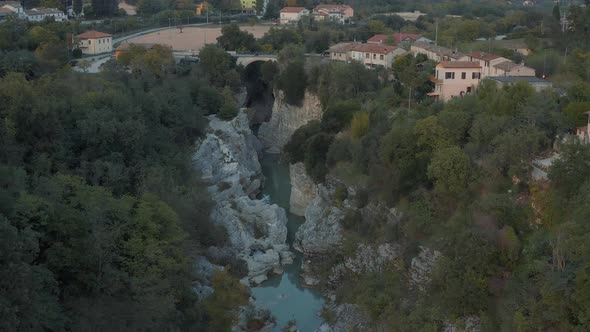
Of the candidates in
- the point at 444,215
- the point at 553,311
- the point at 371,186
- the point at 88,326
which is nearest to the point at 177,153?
the point at 371,186

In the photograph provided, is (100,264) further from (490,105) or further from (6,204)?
(490,105)

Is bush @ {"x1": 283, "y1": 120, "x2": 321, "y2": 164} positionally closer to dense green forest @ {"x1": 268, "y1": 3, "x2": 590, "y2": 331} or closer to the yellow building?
dense green forest @ {"x1": 268, "y1": 3, "x2": 590, "y2": 331}

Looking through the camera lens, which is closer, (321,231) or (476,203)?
(476,203)

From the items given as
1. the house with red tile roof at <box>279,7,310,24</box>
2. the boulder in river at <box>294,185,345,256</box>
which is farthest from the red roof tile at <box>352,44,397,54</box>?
the house with red tile roof at <box>279,7,310,24</box>

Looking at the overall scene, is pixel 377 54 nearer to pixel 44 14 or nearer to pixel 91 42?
pixel 91 42

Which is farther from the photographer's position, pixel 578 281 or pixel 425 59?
pixel 425 59

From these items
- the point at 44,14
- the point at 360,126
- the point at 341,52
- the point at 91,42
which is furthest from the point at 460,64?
the point at 44,14

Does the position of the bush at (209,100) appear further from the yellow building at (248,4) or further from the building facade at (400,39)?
the yellow building at (248,4)
